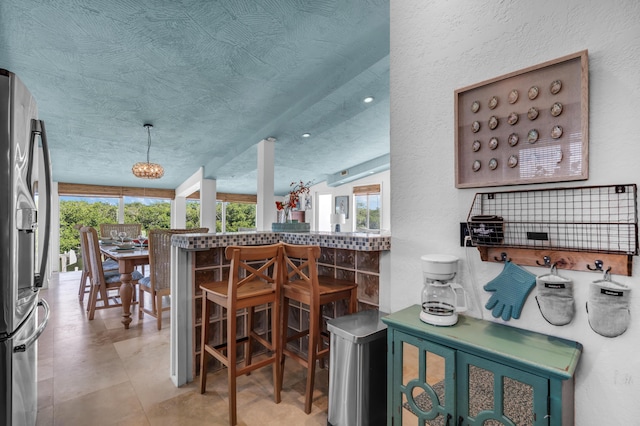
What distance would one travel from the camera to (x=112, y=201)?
22.4 ft

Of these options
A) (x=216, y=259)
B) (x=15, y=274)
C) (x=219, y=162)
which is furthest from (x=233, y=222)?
(x=15, y=274)

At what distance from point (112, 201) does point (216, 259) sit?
242 inches

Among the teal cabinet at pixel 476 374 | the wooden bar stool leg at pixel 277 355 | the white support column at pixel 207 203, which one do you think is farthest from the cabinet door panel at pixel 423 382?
the white support column at pixel 207 203

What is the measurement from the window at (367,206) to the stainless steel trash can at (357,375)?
6337 mm

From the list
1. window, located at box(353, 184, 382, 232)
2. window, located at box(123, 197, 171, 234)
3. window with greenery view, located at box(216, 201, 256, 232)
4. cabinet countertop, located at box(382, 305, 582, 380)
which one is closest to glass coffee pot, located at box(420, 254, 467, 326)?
cabinet countertop, located at box(382, 305, 582, 380)

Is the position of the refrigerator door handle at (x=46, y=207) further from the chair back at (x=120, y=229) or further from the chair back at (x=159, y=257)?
the chair back at (x=120, y=229)

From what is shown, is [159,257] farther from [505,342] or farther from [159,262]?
[505,342]

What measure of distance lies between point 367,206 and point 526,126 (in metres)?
6.89

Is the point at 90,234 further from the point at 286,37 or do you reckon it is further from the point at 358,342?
the point at 358,342

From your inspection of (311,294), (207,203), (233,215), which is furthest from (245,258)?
(233,215)

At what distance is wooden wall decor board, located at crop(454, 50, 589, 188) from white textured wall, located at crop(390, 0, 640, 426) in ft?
0.13

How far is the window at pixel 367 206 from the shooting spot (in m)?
7.83

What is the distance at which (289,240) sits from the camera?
2.35 m

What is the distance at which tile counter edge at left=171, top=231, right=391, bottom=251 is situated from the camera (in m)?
1.72
